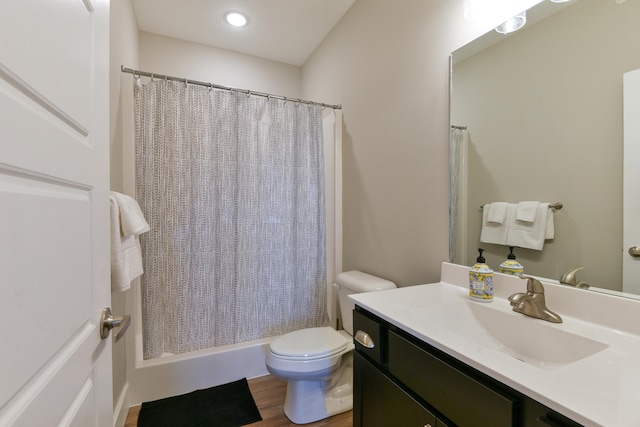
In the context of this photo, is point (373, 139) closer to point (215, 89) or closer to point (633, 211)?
point (215, 89)

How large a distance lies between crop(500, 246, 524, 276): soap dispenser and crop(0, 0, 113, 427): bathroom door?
1323mm

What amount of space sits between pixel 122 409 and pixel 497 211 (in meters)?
2.11

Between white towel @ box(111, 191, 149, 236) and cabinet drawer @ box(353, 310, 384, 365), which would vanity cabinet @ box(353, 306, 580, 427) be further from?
white towel @ box(111, 191, 149, 236)

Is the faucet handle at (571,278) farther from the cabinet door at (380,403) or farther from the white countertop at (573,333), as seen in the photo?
the cabinet door at (380,403)

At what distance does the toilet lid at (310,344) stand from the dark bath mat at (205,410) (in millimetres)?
452

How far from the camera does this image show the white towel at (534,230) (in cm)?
97

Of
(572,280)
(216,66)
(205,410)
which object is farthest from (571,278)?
(216,66)

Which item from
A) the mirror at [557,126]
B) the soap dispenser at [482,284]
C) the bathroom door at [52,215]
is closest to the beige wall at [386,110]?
the mirror at [557,126]

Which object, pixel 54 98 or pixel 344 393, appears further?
pixel 344 393

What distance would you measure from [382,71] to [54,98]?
1601mm

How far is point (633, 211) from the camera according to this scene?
2.59 feet

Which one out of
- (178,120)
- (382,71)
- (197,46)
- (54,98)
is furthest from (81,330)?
(197,46)

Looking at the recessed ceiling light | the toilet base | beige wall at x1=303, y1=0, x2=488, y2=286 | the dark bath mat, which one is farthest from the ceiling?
the dark bath mat

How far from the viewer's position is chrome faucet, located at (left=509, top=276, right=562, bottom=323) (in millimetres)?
848
